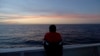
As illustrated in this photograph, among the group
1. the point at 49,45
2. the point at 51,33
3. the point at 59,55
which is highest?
the point at 51,33

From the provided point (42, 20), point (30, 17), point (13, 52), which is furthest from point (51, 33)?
point (30, 17)

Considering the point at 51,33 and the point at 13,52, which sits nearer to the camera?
the point at 51,33

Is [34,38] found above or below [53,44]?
below

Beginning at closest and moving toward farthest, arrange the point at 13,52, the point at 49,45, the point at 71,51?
1. the point at 49,45
2. the point at 13,52
3. the point at 71,51

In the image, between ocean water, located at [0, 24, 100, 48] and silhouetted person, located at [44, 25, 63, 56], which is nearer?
silhouetted person, located at [44, 25, 63, 56]

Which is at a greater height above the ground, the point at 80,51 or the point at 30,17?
the point at 30,17

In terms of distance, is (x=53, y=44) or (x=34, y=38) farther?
(x=34, y=38)

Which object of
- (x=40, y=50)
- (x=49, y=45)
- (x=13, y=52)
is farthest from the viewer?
(x=40, y=50)

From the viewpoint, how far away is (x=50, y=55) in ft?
9.71

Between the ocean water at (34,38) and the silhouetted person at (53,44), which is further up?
the silhouetted person at (53,44)

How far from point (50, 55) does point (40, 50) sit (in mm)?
491

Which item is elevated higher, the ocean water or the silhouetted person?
the silhouetted person

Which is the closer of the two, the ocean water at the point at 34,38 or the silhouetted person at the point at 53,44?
the silhouetted person at the point at 53,44

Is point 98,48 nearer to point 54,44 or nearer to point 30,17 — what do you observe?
point 54,44
